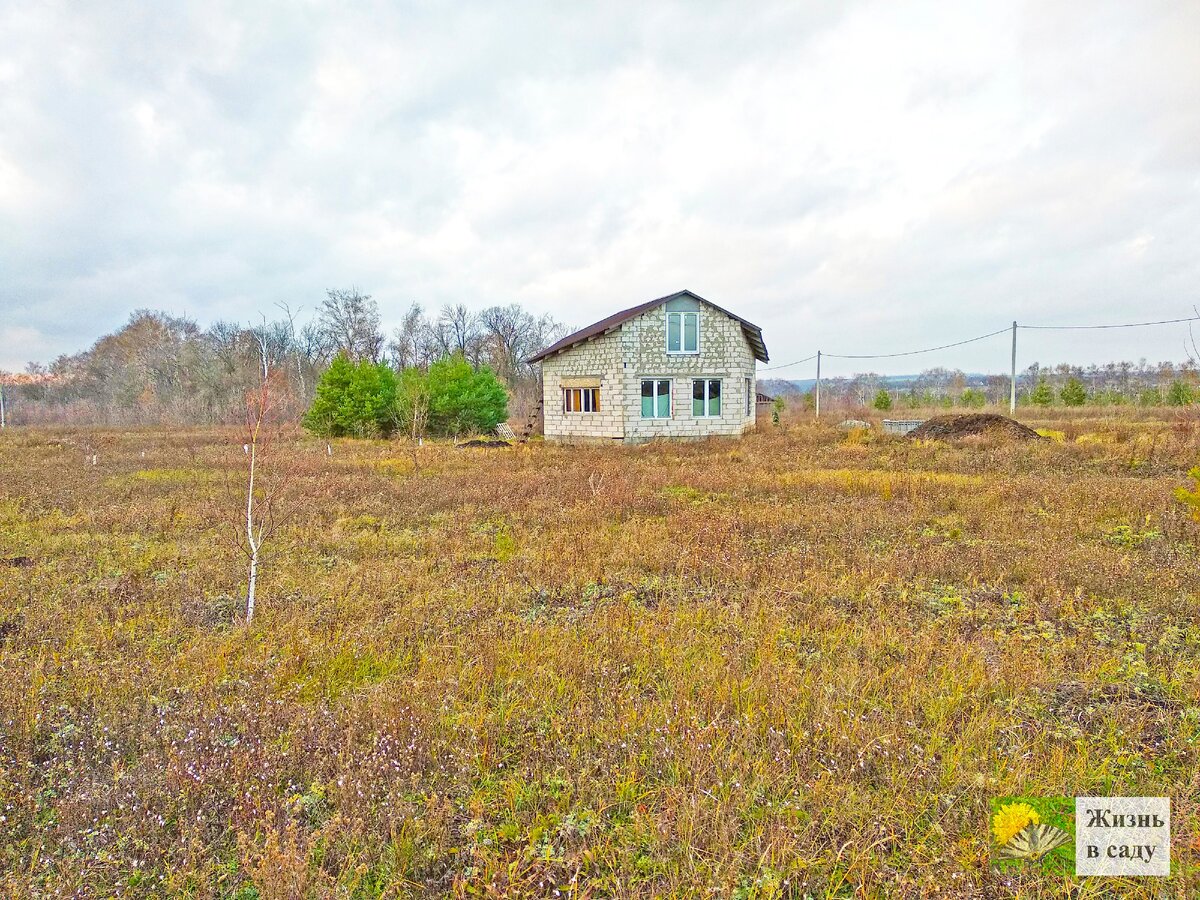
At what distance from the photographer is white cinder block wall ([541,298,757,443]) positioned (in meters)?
22.0

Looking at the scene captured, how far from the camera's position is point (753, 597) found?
5.53 metres

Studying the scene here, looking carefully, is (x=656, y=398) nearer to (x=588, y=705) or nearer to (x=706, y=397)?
(x=706, y=397)

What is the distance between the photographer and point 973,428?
2039 cm

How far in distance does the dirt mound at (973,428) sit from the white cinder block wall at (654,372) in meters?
7.24

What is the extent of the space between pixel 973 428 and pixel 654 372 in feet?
39.4

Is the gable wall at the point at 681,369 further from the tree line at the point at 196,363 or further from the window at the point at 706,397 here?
the tree line at the point at 196,363

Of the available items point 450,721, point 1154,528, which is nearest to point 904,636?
point 450,721

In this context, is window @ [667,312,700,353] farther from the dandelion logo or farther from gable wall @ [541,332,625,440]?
the dandelion logo

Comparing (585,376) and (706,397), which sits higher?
(585,376)

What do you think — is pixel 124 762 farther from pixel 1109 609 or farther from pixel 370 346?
pixel 370 346

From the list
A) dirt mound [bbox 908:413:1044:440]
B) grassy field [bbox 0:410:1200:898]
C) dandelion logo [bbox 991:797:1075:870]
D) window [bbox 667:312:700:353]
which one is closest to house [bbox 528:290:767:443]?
window [bbox 667:312:700:353]

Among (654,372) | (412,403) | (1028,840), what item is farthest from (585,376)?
(1028,840)

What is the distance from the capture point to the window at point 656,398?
2225cm

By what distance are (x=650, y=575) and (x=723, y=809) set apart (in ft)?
12.6
